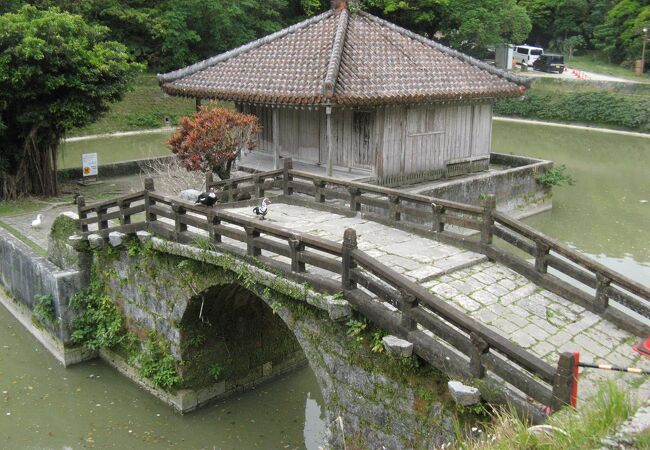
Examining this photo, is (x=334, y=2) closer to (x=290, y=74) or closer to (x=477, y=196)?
(x=290, y=74)

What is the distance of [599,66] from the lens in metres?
54.2

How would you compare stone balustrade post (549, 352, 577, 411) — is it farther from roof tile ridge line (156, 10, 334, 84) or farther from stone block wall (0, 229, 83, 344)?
roof tile ridge line (156, 10, 334, 84)

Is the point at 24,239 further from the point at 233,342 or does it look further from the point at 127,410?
the point at 233,342

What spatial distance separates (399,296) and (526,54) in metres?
53.2

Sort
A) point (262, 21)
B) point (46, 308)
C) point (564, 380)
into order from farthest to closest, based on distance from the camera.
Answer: point (262, 21) → point (46, 308) → point (564, 380)

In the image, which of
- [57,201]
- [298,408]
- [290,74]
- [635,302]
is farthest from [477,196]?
[57,201]

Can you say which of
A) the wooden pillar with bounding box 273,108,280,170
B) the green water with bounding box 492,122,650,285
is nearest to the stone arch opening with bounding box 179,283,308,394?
the wooden pillar with bounding box 273,108,280,170

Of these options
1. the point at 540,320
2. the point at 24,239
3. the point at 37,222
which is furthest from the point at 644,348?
the point at 37,222

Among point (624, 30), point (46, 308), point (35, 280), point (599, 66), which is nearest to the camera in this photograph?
point (46, 308)

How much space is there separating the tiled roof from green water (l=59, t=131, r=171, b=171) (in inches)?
477

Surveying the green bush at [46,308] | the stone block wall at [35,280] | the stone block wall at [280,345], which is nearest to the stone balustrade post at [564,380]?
the stone block wall at [280,345]

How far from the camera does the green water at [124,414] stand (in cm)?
1114

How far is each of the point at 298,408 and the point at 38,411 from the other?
501 cm

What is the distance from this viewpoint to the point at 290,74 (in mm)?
17656
